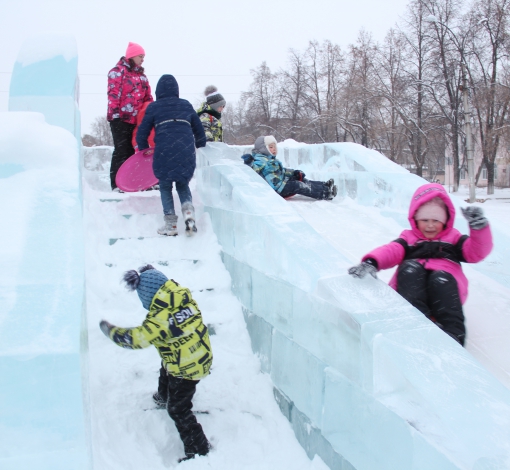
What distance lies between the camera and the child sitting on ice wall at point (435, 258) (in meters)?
2.49

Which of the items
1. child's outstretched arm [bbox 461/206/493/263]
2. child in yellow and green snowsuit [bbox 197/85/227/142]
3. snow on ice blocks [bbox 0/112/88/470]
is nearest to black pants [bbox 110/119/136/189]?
child in yellow and green snowsuit [bbox 197/85/227/142]

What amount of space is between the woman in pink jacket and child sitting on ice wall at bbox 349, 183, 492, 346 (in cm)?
369

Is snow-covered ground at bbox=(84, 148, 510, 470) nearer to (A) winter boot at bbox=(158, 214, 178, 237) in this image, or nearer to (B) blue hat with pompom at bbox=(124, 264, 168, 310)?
(A) winter boot at bbox=(158, 214, 178, 237)

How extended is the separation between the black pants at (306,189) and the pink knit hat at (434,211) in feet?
9.67

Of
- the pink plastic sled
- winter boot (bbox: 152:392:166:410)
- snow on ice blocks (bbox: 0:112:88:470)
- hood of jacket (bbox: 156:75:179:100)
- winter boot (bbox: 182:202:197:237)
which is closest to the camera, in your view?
snow on ice blocks (bbox: 0:112:88:470)

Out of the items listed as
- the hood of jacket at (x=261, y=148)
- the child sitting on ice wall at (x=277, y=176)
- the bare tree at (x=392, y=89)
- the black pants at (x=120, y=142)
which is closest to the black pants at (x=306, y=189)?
the child sitting on ice wall at (x=277, y=176)

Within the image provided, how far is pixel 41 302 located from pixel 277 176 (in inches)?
160

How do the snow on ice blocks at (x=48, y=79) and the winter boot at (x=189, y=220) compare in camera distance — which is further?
the winter boot at (x=189, y=220)

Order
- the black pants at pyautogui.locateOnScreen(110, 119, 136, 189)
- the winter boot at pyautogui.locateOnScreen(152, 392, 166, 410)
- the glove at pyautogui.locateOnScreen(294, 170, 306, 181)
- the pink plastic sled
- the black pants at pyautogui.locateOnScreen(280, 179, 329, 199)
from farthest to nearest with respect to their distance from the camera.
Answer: the glove at pyautogui.locateOnScreen(294, 170, 306, 181) < the black pants at pyautogui.locateOnScreen(280, 179, 329, 199) < the black pants at pyautogui.locateOnScreen(110, 119, 136, 189) < the pink plastic sled < the winter boot at pyautogui.locateOnScreen(152, 392, 166, 410)

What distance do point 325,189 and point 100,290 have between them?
3.28 meters

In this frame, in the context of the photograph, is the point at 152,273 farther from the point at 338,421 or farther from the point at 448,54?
the point at 448,54

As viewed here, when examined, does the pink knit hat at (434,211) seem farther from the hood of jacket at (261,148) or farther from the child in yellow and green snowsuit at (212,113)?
the child in yellow and green snowsuit at (212,113)

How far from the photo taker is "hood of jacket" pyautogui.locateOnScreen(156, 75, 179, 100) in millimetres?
4418

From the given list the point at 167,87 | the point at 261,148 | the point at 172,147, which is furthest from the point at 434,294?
the point at 261,148
